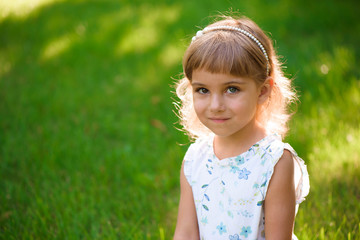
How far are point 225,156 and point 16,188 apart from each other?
1.88 meters

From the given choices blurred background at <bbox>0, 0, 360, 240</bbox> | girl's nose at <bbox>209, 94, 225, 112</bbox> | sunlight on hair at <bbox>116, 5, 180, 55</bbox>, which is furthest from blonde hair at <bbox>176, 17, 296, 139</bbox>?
sunlight on hair at <bbox>116, 5, 180, 55</bbox>

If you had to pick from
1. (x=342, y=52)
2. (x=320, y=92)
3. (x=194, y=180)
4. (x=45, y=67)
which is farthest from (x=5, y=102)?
(x=342, y=52)

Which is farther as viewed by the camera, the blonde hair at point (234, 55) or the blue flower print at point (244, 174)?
the blue flower print at point (244, 174)

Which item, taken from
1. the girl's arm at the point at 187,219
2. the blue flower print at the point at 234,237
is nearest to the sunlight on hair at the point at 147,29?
the girl's arm at the point at 187,219

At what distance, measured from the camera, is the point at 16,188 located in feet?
9.85

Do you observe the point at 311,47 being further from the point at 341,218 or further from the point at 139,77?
the point at 341,218

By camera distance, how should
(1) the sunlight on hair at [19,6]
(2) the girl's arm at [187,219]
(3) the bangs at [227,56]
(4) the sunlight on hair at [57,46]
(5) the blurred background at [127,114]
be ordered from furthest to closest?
(1) the sunlight on hair at [19,6], (4) the sunlight on hair at [57,46], (5) the blurred background at [127,114], (2) the girl's arm at [187,219], (3) the bangs at [227,56]

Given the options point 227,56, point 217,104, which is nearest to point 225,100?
point 217,104

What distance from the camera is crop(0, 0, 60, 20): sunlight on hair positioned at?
6617mm

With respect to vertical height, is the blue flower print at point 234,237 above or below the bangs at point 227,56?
below

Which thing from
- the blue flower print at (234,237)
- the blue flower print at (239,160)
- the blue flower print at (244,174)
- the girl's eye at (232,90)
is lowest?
the blue flower print at (234,237)

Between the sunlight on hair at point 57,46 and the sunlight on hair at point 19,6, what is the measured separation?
1.41m

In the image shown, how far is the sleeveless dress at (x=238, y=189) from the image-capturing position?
1.80m

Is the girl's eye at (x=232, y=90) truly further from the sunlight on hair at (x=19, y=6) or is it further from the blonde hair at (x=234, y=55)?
the sunlight on hair at (x=19, y=6)
